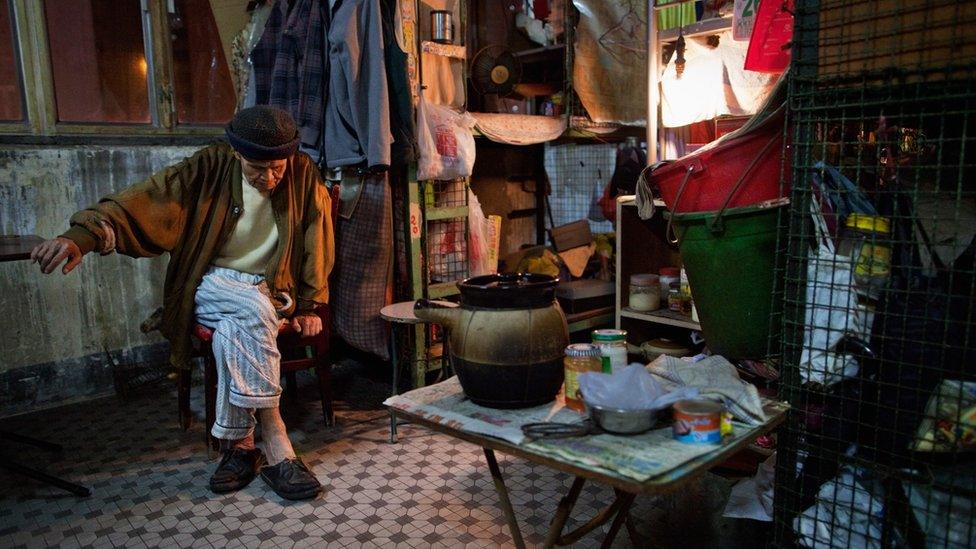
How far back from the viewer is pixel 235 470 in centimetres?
321

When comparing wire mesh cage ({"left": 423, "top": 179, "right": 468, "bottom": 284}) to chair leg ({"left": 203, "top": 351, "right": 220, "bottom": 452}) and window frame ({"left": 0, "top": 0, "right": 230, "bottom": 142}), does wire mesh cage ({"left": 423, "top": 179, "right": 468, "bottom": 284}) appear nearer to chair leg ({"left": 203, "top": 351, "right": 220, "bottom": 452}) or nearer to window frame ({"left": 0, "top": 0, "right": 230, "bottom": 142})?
chair leg ({"left": 203, "top": 351, "right": 220, "bottom": 452})

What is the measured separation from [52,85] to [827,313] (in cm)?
448

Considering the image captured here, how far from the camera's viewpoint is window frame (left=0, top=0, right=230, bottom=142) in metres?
4.09

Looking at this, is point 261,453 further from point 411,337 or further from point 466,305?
point 466,305

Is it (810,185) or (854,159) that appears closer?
(810,185)

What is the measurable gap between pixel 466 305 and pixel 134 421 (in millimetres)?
3013

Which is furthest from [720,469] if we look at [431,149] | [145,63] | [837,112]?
[145,63]

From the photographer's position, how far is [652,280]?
3.84 m

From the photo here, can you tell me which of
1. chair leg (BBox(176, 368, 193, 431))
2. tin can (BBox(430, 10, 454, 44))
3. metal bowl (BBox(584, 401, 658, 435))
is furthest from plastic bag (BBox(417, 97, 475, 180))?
metal bowl (BBox(584, 401, 658, 435))

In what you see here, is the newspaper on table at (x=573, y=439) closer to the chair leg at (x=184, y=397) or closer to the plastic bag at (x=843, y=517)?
the plastic bag at (x=843, y=517)

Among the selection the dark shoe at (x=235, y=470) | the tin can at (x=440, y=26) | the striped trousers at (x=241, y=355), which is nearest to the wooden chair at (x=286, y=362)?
the striped trousers at (x=241, y=355)

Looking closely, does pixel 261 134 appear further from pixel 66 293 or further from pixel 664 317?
pixel 664 317

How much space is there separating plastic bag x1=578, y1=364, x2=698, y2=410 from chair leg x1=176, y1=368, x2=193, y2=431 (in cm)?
258

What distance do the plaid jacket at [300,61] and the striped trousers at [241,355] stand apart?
3.95 feet
